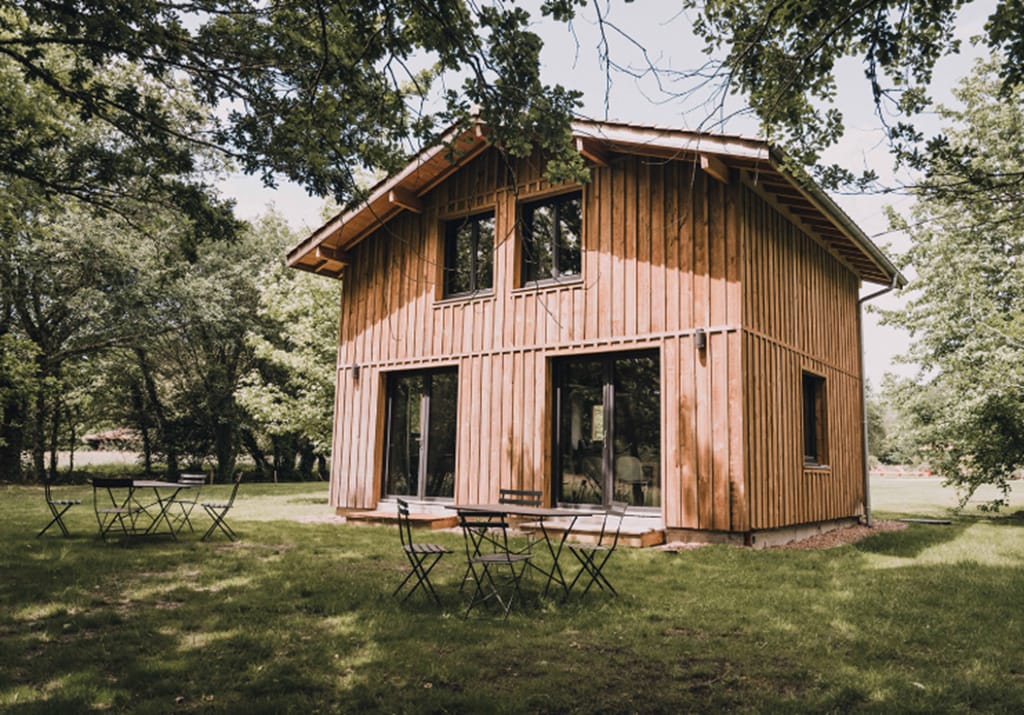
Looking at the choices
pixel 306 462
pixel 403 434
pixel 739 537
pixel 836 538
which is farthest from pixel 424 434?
pixel 306 462

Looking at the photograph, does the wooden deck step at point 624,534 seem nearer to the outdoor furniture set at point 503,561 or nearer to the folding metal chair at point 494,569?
the outdoor furniture set at point 503,561

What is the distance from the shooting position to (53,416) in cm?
2309

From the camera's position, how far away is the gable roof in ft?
27.4

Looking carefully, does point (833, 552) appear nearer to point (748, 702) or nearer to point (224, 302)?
point (748, 702)

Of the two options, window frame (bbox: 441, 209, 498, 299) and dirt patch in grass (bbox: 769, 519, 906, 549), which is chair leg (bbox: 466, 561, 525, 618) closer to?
dirt patch in grass (bbox: 769, 519, 906, 549)

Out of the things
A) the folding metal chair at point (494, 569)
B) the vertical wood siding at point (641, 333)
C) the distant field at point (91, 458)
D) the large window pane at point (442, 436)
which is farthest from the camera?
the distant field at point (91, 458)

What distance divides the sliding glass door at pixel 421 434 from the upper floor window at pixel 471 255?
1457 millimetres

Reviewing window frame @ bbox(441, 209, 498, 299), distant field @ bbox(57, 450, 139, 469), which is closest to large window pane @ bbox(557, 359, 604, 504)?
window frame @ bbox(441, 209, 498, 299)

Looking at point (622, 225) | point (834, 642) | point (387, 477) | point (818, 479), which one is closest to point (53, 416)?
point (387, 477)

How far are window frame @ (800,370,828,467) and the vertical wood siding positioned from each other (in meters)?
0.26

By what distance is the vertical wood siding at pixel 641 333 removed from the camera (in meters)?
8.62

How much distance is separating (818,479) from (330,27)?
9098 mm

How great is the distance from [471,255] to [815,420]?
6200 millimetres

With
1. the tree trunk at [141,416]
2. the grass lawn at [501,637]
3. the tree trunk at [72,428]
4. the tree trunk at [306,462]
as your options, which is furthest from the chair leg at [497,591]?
the tree trunk at [306,462]
